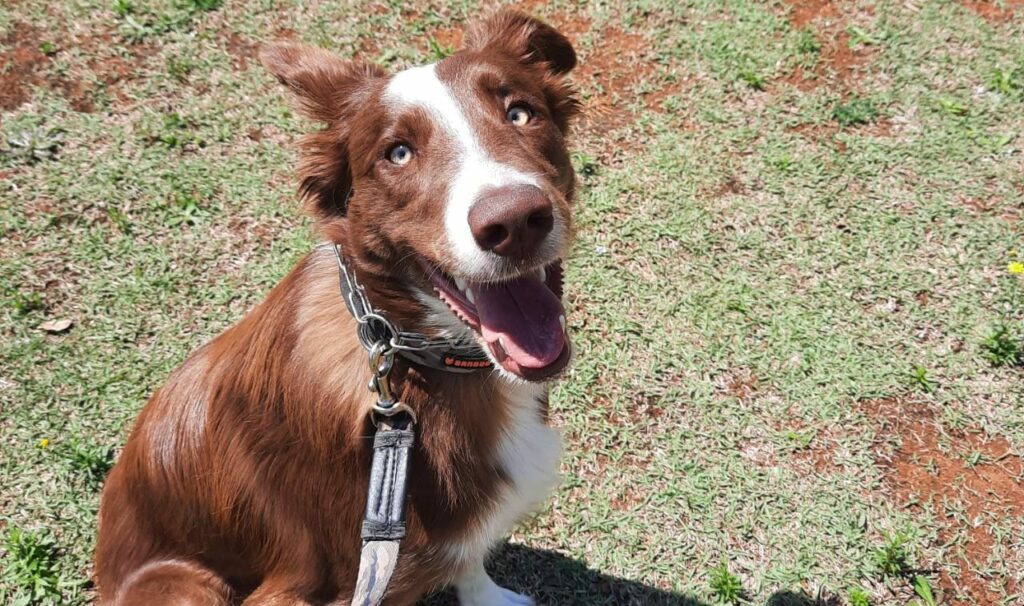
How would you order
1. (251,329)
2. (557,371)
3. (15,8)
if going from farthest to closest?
(15,8)
(251,329)
(557,371)

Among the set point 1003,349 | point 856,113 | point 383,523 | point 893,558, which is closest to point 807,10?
point 856,113

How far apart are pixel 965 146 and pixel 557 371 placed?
13.9 feet

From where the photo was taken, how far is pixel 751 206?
15.9 ft

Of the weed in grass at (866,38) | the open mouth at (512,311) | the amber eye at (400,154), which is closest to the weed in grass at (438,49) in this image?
the weed in grass at (866,38)

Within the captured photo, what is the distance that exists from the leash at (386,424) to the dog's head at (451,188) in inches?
4.2

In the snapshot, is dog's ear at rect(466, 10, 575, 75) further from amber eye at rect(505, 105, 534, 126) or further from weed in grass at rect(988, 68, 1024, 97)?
weed in grass at rect(988, 68, 1024, 97)

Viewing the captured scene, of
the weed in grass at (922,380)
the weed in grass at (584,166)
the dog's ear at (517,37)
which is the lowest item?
the weed in grass at (922,380)

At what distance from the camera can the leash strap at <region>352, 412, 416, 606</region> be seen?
2.14 metres

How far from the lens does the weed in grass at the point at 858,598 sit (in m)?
3.36

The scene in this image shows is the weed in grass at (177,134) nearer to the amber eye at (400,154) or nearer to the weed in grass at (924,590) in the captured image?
the amber eye at (400,154)

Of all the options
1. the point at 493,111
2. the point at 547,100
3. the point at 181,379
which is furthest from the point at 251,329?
the point at 547,100

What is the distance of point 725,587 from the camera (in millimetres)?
3422

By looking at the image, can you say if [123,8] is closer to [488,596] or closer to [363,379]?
[363,379]

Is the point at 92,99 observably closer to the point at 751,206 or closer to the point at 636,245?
the point at 636,245
